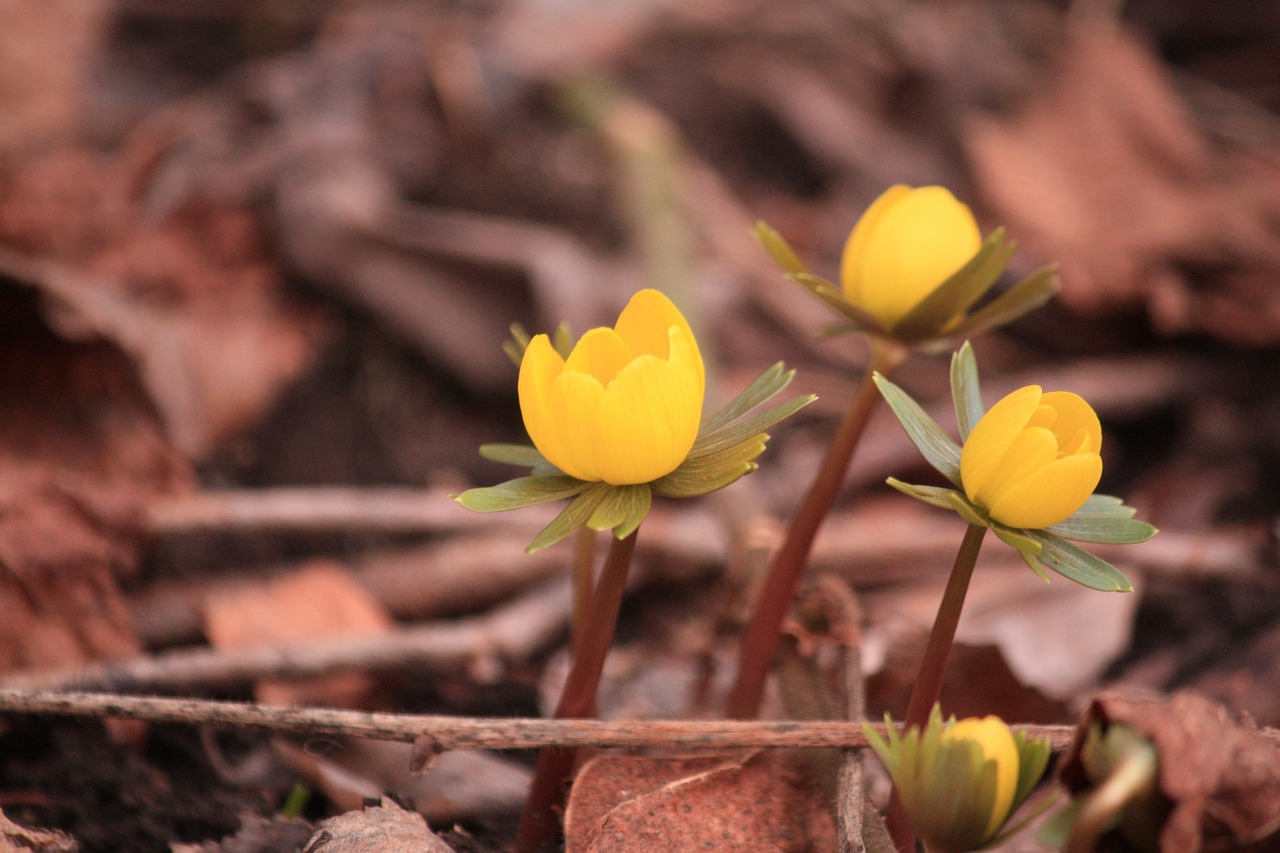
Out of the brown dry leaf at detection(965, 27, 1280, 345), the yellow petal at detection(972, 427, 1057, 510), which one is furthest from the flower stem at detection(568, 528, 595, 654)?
the brown dry leaf at detection(965, 27, 1280, 345)

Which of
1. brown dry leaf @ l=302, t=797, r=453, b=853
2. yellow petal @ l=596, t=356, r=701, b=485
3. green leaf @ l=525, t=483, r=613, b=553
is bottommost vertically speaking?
brown dry leaf @ l=302, t=797, r=453, b=853

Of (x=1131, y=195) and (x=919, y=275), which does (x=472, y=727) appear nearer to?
(x=919, y=275)

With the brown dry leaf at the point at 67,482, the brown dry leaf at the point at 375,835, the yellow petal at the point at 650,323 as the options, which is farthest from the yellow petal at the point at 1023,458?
the brown dry leaf at the point at 67,482

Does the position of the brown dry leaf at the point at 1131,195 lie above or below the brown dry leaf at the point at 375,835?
below

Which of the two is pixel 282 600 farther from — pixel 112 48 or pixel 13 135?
pixel 112 48

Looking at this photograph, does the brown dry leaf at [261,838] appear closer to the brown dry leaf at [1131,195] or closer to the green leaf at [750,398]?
the green leaf at [750,398]

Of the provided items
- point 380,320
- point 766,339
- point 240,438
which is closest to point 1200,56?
point 766,339

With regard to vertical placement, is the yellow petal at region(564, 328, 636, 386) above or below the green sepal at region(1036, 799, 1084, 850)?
above

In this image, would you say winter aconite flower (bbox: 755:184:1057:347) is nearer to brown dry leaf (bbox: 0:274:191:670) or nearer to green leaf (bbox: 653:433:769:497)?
green leaf (bbox: 653:433:769:497)
